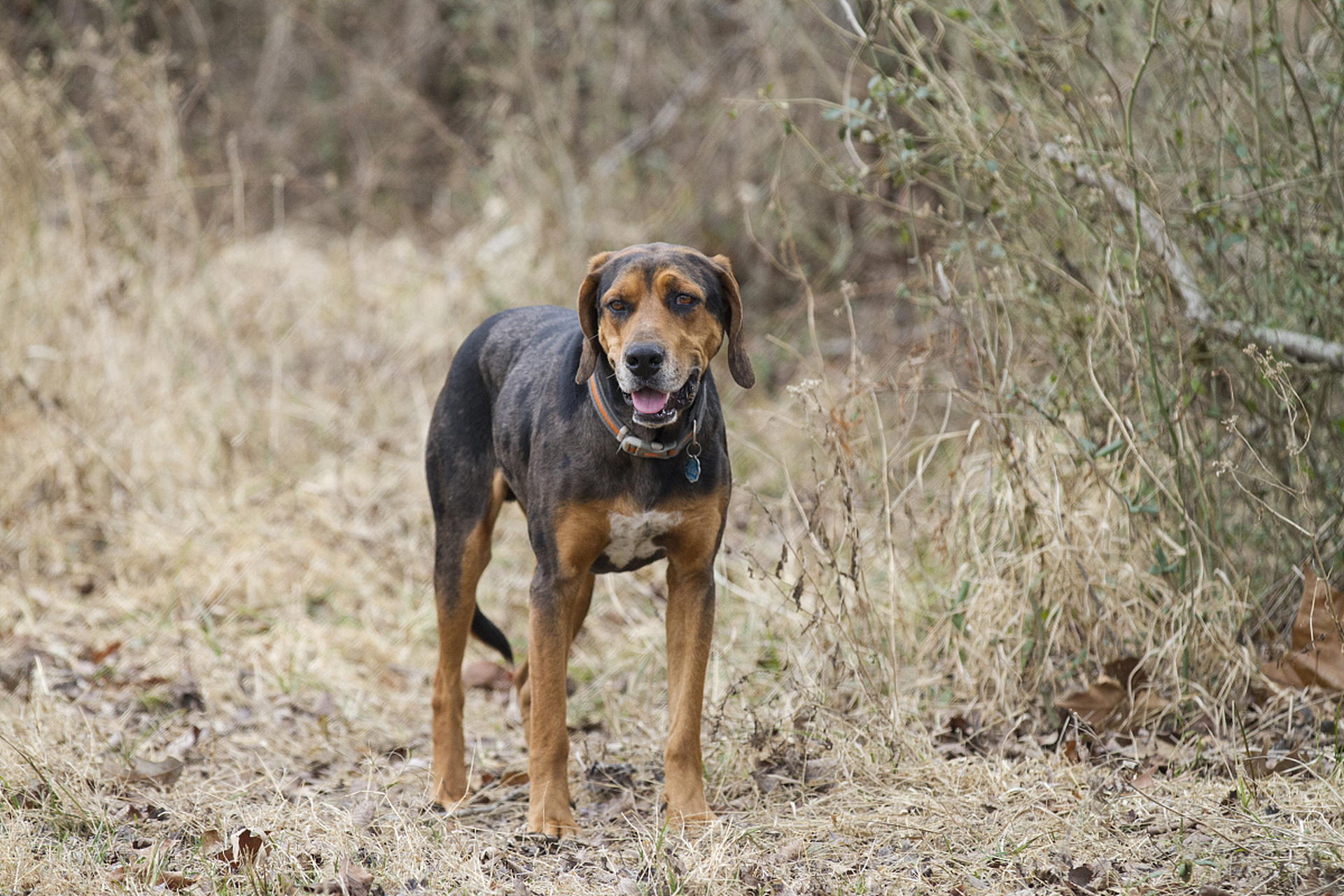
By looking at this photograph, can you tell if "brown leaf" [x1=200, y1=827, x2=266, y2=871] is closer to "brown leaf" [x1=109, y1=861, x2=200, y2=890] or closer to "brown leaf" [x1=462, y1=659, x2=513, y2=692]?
"brown leaf" [x1=109, y1=861, x2=200, y2=890]

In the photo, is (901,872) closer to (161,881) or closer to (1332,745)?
(1332,745)

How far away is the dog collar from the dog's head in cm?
7

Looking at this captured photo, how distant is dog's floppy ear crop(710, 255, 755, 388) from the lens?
3961 mm

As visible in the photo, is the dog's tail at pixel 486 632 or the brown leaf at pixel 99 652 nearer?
Result: the dog's tail at pixel 486 632

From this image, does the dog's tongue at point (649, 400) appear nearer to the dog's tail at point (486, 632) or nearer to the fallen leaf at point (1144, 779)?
the dog's tail at point (486, 632)

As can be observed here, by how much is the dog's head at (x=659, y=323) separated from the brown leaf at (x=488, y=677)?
2.32 m

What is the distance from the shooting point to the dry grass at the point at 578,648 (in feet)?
11.9

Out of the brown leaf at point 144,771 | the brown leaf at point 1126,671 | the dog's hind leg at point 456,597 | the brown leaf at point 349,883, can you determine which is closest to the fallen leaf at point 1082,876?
the brown leaf at point 1126,671

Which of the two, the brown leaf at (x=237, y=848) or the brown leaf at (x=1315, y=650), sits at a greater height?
the brown leaf at (x=1315, y=650)

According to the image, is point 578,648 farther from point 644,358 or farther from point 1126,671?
point 644,358

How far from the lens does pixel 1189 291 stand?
4.73 meters

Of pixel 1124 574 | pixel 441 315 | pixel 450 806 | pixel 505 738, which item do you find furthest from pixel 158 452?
pixel 1124 574

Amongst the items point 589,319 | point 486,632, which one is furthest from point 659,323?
point 486,632

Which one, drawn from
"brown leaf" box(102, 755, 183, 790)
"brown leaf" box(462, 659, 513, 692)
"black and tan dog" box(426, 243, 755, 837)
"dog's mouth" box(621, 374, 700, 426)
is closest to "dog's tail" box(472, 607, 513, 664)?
"black and tan dog" box(426, 243, 755, 837)
